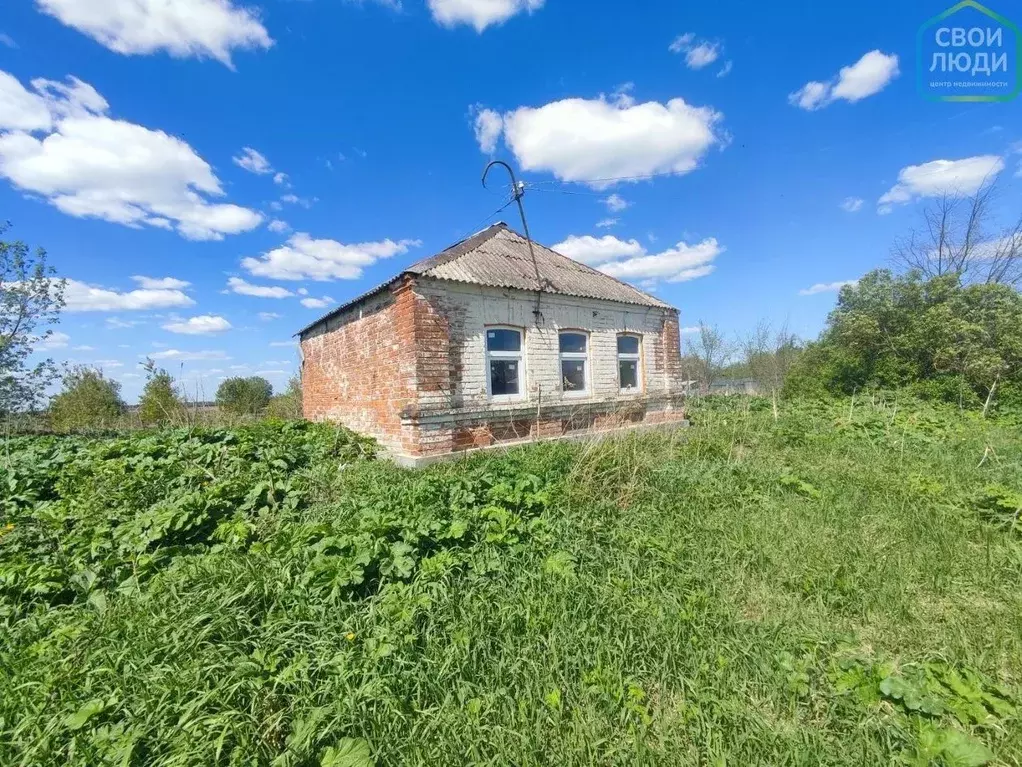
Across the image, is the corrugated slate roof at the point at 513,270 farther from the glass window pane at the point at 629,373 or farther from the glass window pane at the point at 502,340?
the glass window pane at the point at 629,373

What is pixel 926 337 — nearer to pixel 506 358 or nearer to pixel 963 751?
pixel 506 358

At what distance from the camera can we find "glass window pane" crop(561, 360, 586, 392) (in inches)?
376

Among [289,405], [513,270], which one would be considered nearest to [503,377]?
[513,270]

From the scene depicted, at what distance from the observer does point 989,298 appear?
1351 centimetres

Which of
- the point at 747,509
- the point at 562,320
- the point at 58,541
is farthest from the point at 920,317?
the point at 58,541

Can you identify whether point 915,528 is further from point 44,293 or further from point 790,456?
point 44,293

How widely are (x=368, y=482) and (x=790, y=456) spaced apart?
22.9ft

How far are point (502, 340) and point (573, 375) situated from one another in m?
2.13

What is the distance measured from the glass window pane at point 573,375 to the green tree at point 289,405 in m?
11.2

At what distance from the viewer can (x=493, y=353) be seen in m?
8.46

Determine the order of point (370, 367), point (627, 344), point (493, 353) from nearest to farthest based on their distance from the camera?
point (493, 353) < point (370, 367) < point (627, 344)

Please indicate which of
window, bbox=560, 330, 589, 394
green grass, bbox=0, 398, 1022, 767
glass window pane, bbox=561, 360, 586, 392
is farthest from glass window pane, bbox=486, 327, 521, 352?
green grass, bbox=0, 398, 1022, 767

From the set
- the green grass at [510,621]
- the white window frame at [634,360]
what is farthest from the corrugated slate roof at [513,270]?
the green grass at [510,621]

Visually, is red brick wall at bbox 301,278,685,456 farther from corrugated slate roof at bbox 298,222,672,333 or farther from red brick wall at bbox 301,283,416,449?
corrugated slate roof at bbox 298,222,672,333
